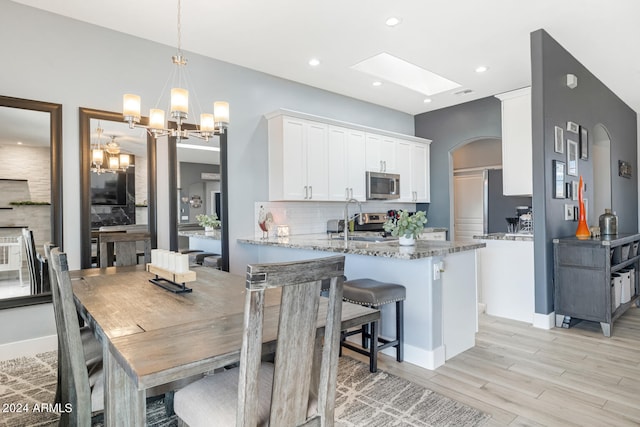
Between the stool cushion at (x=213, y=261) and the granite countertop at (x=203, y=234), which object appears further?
the stool cushion at (x=213, y=261)

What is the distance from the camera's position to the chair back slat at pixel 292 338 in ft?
3.53

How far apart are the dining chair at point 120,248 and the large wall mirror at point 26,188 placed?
45 cm

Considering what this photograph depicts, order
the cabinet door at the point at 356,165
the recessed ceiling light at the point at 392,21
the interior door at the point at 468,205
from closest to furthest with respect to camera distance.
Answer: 1. the recessed ceiling light at the point at 392,21
2. the cabinet door at the point at 356,165
3. the interior door at the point at 468,205

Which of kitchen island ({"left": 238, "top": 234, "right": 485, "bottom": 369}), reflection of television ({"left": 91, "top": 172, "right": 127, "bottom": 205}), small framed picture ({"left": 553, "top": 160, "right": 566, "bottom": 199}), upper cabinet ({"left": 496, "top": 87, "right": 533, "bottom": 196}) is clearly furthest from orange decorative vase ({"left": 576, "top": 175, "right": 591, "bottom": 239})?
reflection of television ({"left": 91, "top": 172, "right": 127, "bottom": 205})

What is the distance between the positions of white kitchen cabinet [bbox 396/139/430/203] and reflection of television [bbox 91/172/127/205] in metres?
3.88

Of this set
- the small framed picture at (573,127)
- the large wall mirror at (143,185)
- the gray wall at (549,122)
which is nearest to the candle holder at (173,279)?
the large wall mirror at (143,185)

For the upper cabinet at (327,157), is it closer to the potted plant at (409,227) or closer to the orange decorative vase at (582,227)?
the potted plant at (409,227)

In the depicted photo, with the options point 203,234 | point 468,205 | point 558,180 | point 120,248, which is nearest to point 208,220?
point 203,234

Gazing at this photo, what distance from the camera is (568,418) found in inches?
82.4

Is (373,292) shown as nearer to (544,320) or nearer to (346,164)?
(544,320)

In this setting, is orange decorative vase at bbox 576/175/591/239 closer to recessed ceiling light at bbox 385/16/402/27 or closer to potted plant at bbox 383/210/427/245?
potted plant at bbox 383/210/427/245

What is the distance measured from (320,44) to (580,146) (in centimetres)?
321

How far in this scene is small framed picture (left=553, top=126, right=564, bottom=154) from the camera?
12.5ft

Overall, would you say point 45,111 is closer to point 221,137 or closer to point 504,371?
point 221,137
